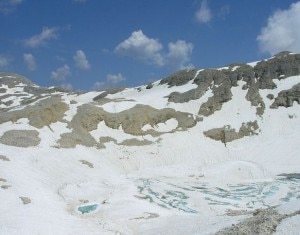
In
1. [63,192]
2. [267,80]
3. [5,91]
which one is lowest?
[63,192]

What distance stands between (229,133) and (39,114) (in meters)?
26.6

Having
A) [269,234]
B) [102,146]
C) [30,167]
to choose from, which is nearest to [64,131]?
[102,146]

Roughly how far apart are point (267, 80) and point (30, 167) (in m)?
46.1

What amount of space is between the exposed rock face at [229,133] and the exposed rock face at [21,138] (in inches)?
968

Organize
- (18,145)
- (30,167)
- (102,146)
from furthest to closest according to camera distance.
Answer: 1. (102,146)
2. (18,145)
3. (30,167)

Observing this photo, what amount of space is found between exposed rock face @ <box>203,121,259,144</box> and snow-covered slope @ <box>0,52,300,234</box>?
0.48 feet

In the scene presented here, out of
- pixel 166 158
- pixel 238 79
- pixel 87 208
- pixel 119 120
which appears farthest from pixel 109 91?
pixel 87 208

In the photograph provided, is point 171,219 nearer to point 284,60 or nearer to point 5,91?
point 284,60

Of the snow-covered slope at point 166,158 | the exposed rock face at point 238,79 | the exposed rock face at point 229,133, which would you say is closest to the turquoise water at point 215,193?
the snow-covered slope at point 166,158

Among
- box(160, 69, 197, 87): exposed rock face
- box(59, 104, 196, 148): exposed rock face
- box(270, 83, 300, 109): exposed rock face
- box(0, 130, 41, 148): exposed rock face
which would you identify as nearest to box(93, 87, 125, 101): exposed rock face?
box(160, 69, 197, 87): exposed rock face

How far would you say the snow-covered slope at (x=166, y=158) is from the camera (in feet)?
102

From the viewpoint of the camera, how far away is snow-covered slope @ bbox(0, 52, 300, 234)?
3120cm

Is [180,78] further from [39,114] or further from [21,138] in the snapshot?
[21,138]

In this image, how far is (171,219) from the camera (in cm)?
3177
